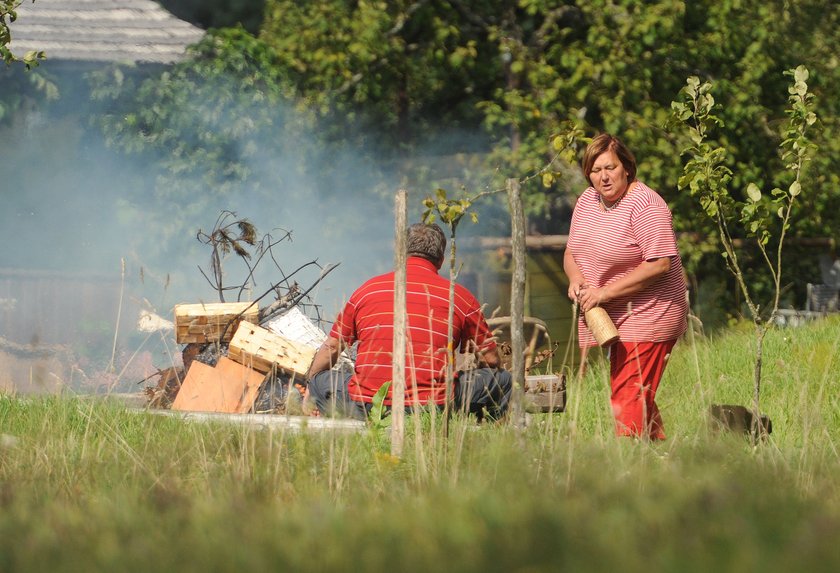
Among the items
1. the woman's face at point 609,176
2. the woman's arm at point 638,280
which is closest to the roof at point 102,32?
the woman's face at point 609,176

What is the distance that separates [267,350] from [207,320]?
591 mm

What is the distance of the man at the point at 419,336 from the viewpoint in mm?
5656

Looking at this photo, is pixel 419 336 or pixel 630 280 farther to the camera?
pixel 419 336

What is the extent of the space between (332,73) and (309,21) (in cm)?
56

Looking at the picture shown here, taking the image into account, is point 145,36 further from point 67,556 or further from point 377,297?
point 67,556

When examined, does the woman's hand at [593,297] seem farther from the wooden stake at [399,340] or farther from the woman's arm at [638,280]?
the wooden stake at [399,340]

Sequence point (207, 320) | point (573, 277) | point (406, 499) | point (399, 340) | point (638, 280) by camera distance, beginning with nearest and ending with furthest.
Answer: point (406, 499), point (399, 340), point (638, 280), point (573, 277), point (207, 320)

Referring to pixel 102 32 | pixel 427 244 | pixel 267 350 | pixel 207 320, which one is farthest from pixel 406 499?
pixel 102 32

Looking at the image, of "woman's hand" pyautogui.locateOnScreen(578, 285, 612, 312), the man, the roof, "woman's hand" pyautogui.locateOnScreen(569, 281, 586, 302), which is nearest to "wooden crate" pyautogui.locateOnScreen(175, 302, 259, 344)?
the man

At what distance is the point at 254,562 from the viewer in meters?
2.81

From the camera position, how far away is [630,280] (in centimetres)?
530

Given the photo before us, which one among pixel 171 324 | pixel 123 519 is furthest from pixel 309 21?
pixel 123 519

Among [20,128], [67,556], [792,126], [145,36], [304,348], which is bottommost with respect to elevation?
[67,556]

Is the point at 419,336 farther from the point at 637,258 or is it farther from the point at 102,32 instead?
the point at 102,32
